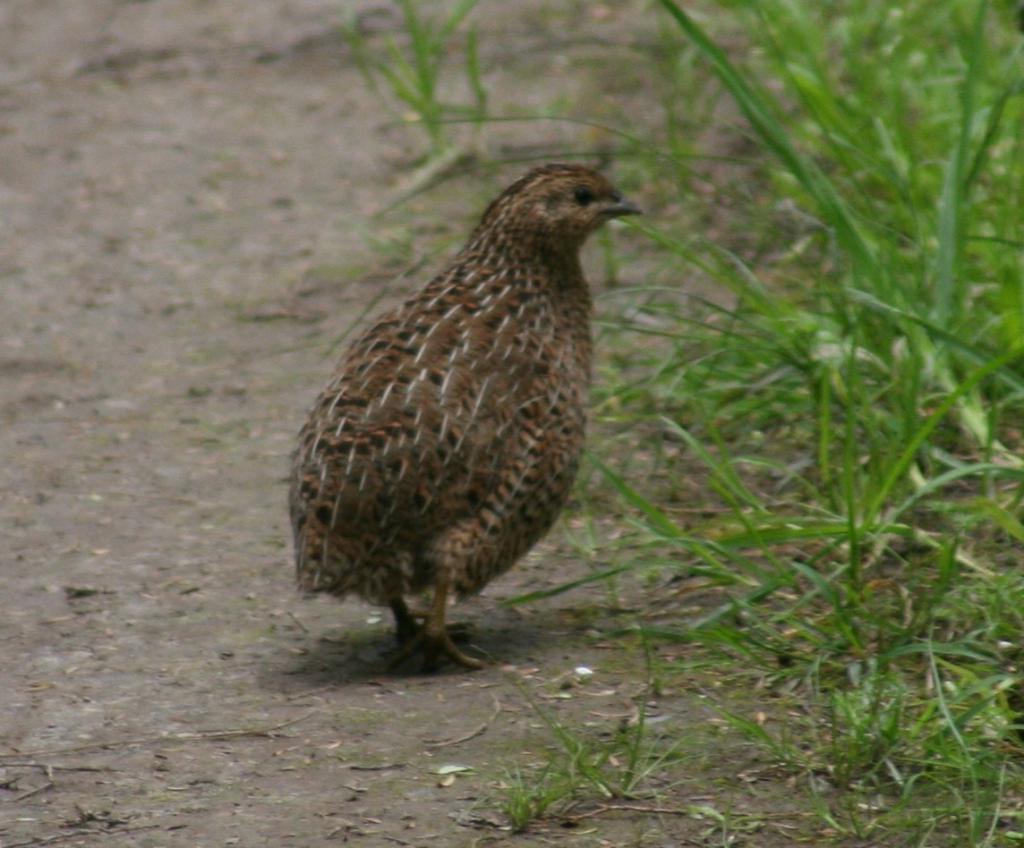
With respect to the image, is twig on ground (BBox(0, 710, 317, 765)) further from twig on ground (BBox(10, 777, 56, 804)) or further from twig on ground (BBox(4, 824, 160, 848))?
twig on ground (BBox(4, 824, 160, 848))

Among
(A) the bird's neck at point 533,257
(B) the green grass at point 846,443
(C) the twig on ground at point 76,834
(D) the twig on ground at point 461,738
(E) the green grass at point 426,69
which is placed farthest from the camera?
(E) the green grass at point 426,69

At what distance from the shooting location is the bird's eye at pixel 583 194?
5.49 meters

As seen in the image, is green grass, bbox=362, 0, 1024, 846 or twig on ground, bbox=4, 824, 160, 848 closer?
twig on ground, bbox=4, 824, 160, 848

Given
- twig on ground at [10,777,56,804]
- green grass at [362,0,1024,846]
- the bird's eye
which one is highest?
the bird's eye

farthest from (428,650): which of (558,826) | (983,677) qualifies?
(983,677)

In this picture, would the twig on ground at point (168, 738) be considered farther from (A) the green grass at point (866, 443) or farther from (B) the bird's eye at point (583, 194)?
(B) the bird's eye at point (583, 194)

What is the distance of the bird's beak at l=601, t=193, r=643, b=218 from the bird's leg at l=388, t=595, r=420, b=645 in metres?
1.27

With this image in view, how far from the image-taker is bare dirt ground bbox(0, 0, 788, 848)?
4207mm

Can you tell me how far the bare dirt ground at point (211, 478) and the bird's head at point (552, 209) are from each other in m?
0.88

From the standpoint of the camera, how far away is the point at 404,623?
16.5 ft

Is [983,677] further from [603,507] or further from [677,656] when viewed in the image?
[603,507]

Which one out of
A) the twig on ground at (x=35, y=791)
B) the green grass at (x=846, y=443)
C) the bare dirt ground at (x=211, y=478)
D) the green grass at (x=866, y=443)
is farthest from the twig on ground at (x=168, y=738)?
the green grass at (x=866, y=443)

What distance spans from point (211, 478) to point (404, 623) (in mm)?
1321

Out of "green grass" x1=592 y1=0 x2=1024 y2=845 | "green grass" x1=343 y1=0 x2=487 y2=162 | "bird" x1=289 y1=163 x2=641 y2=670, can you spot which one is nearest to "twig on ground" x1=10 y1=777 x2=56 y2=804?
"bird" x1=289 y1=163 x2=641 y2=670
